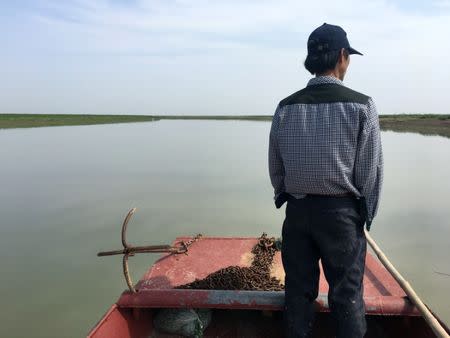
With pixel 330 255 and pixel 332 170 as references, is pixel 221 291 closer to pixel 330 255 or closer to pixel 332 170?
pixel 330 255

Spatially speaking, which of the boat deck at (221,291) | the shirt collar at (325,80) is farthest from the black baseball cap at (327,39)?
the boat deck at (221,291)

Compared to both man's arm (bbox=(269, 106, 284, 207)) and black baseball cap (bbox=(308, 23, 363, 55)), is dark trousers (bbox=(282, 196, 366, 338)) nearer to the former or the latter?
man's arm (bbox=(269, 106, 284, 207))

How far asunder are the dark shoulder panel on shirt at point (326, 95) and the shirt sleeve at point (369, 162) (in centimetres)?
7

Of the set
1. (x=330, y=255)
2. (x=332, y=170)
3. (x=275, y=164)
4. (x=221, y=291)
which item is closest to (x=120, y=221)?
(x=221, y=291)

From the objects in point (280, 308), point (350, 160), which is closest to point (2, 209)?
point (280, 308)

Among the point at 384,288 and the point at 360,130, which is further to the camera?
the point at 384,288

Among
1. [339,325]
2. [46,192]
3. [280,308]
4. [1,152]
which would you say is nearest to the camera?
[339,325]

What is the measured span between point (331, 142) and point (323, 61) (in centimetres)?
39

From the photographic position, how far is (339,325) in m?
1.96

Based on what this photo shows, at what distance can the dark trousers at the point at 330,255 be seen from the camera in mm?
1895

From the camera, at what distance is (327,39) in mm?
1909

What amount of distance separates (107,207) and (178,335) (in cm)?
477

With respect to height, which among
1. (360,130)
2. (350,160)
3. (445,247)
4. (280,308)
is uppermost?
(360,130)

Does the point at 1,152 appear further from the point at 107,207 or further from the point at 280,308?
the point at 280,308
